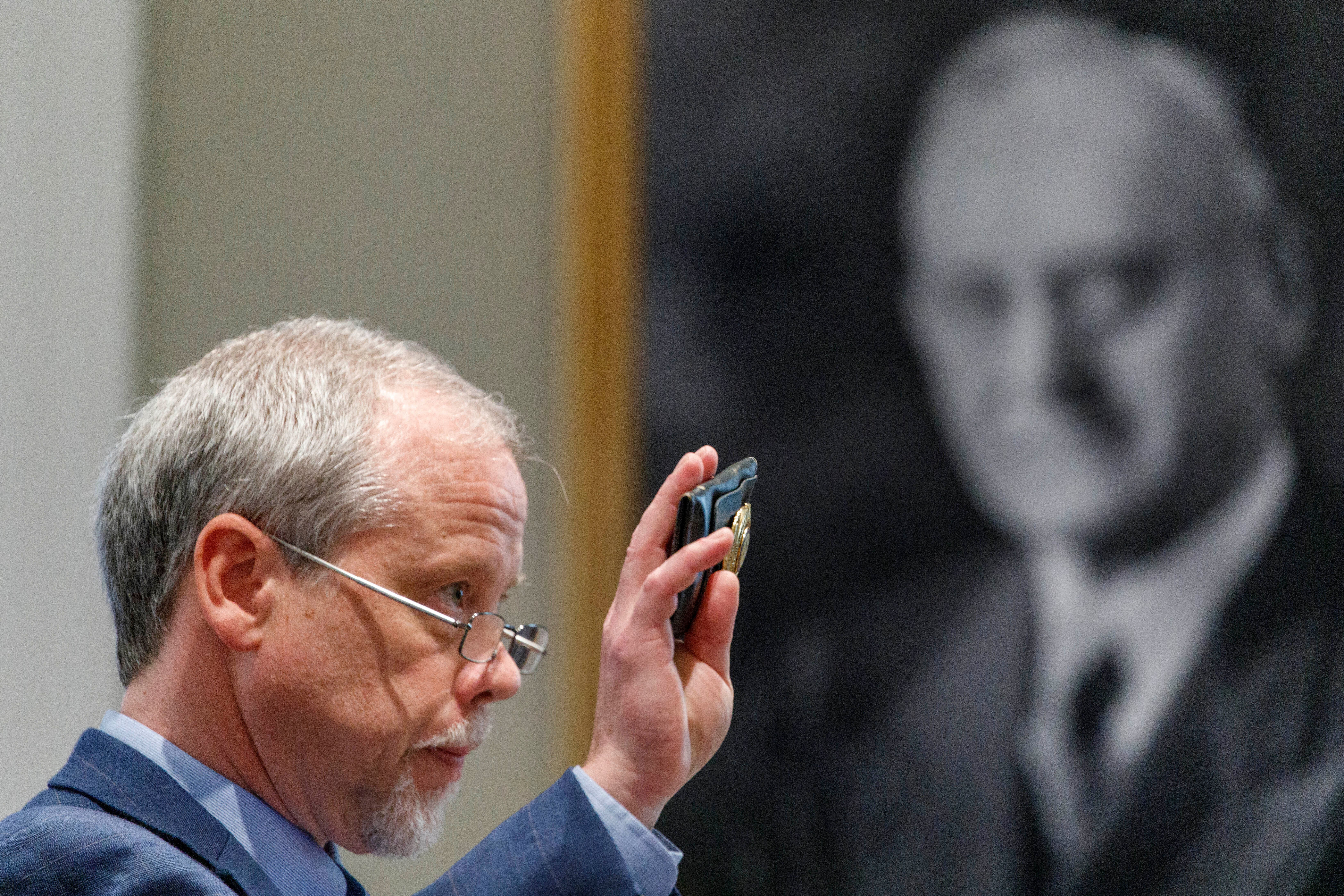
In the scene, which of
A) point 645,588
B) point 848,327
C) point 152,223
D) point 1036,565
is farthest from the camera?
point 152,223

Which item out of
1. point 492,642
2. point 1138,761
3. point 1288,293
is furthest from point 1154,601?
point 492,642

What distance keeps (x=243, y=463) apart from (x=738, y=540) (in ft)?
1.95

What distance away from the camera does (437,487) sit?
64.4 inches

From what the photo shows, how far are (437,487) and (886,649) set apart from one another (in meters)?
1.79

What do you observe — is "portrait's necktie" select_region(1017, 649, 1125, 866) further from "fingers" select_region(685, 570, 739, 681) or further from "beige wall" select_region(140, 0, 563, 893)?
"fingers" select_region(685, 570, 739, 681)

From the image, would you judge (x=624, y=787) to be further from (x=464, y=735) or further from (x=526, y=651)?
(x=526, y=651)

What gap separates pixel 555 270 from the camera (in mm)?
3555

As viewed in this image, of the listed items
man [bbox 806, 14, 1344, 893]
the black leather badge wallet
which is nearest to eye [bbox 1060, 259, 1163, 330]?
man [bbox 806, 14, 1344, 893]

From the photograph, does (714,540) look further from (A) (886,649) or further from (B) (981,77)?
(B) (981,77)

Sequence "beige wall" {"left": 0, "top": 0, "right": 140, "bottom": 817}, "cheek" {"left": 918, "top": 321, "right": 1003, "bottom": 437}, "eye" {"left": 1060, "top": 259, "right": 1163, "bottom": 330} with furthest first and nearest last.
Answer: "beige wall" {"left": 0, "top": 0, "right": 140, "bottom": 817}, "cheek" {"left": 918, "top": 321, "right": 1003, "bottom": 437}, "eye" {"left": 1060, "top": 259, "right": 1163, "bottom": 330}

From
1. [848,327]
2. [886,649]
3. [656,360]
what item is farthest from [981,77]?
[886,649]

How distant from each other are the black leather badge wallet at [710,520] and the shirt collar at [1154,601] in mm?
1648

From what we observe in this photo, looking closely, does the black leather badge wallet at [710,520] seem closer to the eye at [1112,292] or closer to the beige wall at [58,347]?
the eye at [1112,292]

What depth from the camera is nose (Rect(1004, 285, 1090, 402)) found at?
304 centimetres
